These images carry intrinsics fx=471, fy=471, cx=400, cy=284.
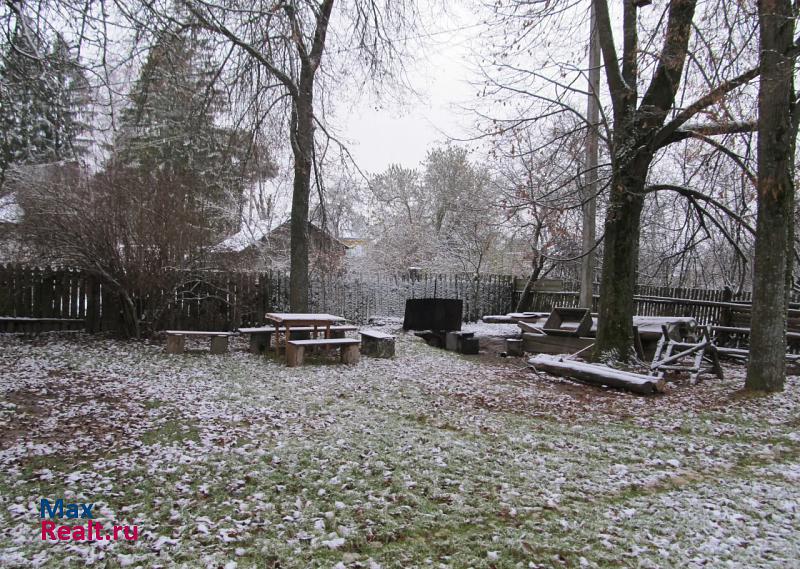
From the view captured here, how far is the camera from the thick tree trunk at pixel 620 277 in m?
7.46

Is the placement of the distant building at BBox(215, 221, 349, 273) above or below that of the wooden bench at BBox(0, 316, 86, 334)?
above

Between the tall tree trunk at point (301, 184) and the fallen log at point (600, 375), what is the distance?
16.7 ft

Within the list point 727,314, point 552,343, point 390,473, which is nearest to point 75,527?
point 390,473

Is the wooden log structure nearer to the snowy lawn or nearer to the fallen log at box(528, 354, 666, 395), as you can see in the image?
the fallen log at box(528, 354, 666, 395)

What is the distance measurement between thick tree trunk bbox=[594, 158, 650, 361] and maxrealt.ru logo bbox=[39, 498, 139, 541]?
22.7 feet

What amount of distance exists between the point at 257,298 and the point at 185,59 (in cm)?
628

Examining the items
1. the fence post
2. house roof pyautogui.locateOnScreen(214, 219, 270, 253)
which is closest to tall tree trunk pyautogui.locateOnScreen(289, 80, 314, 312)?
house roof pyautogui.locateOnScreen(214, 219, 270, 253)

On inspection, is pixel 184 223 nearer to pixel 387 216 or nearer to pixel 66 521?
pixel 66 521

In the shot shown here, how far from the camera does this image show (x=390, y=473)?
3.30 m

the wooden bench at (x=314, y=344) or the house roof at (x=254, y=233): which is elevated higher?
the house roof at (x=254, y=233)

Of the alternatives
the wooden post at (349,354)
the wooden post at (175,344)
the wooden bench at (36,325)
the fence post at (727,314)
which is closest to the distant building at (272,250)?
the wooden post at (175,344)

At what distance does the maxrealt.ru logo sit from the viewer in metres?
2.43

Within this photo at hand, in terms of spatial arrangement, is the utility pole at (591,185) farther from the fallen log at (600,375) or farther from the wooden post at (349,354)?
the wooden post at (349,354)

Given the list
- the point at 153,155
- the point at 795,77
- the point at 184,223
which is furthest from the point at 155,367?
the point at 795,77
